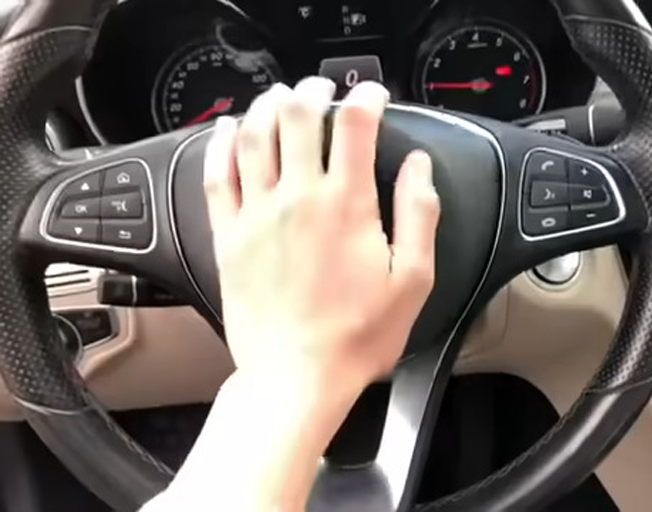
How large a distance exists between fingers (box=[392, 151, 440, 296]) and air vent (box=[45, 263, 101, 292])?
330mm

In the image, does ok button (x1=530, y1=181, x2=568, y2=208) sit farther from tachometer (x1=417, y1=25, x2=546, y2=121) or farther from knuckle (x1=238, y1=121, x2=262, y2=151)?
tachometer (x1=417, y1=25, x2=546, y2=121)

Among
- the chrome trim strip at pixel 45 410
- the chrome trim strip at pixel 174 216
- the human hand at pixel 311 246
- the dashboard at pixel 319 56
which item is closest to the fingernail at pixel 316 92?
the human hand at pixel 311 246

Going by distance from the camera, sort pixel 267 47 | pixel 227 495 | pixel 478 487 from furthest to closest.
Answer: pixel 267 47, pixel 478 487, pixel 227 495

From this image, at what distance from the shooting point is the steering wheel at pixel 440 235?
89 centimetres

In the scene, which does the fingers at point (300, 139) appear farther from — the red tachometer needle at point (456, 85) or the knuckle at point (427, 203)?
the red tachometer needle at point (456, 85)

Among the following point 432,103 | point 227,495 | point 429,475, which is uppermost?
point 227,495

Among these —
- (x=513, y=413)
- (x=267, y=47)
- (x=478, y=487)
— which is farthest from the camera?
(x=513, y=413)

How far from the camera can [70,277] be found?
1.10m

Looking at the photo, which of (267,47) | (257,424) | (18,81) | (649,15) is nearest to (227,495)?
(257,424)

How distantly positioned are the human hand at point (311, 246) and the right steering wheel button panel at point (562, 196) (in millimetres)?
116

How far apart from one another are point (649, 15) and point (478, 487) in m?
0.55

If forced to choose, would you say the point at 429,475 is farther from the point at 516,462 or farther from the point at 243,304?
the point at 243,304

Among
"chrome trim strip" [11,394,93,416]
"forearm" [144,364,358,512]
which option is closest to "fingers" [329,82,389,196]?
"forearm" [144,364,358,512]

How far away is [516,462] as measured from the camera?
89cm
